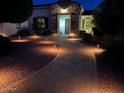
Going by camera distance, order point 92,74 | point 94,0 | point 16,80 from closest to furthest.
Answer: point 16,80, point 92,74, point 94,0

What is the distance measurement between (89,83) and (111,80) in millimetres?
1102

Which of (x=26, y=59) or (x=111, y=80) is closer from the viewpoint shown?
(x=111, y=80)

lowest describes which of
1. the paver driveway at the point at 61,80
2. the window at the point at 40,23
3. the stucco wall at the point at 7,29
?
the paver driveway at the point at 61,80

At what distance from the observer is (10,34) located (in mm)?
25328

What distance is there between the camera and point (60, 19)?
31.4 m

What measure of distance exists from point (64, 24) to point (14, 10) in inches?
714

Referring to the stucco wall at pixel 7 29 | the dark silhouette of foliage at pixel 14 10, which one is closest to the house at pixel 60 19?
the stucco wall at pixel 7 29

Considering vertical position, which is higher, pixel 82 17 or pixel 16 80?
pixel 82 17

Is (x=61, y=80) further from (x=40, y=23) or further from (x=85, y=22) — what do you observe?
(x=40, y=23)

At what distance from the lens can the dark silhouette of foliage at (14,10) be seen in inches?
509

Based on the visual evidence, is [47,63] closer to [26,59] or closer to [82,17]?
[26,59]

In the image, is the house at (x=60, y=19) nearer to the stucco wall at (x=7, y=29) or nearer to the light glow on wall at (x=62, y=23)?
the light glow on wall at (x=62, y=23)

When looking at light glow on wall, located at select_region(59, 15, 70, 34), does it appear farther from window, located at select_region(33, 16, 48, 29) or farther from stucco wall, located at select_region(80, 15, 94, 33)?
stucco wall, located at select_region(80, 15, 94, 33)

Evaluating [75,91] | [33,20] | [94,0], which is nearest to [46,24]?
[33,20]
